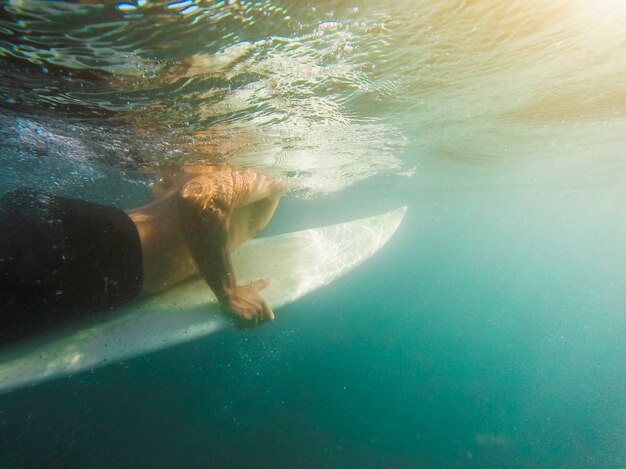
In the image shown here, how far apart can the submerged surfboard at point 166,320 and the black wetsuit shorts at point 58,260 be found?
298mm

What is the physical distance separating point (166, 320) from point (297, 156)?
7691 millimetres

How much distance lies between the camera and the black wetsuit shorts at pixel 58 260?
270cm

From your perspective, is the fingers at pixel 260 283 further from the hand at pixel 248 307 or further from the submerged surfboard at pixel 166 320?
the hand at pixel 248 307

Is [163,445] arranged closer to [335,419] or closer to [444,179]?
[335,419]

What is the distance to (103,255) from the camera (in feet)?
11.1

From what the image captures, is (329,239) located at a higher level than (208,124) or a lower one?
lower

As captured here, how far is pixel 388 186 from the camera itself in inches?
847

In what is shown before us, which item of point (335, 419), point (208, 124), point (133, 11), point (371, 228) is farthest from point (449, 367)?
point (133, 11)

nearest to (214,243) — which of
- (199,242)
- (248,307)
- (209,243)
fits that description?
(209,243)

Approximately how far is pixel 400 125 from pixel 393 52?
454 cm

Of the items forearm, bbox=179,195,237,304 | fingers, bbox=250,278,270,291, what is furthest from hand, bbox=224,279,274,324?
fingers, bbox=250,278,270,291

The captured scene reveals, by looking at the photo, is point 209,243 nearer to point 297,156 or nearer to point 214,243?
point 214,243

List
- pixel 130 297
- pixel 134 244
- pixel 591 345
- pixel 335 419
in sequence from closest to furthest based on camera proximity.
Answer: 1. pixel 134 244
2. pixel 130 297
3. pixel 335 419
4. pixel 591 345

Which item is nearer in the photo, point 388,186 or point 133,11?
point 133,11
